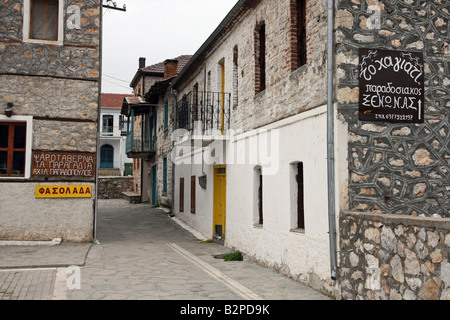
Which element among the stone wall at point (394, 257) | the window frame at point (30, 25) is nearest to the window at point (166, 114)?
the window frame at point (30, 25)

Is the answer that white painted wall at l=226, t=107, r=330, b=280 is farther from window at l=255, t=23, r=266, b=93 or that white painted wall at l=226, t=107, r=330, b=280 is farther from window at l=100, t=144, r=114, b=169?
window at l=100, t=144, r=114, b=169

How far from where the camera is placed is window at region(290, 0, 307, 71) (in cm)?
870

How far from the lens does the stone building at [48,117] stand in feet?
36.9

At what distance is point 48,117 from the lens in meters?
11.5

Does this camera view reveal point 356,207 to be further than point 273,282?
No

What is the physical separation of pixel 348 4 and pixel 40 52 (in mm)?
7680

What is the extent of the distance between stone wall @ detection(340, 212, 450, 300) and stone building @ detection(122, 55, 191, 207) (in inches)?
562

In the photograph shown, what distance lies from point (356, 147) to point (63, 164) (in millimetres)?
7347

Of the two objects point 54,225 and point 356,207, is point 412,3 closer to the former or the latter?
point 356,207

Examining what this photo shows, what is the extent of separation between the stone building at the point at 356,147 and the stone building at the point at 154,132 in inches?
451

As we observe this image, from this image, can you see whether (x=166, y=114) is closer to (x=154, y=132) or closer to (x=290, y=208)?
(x=154, y=132)

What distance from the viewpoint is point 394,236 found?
537 centimetres

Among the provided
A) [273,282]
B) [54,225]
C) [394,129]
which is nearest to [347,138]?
[394,129]

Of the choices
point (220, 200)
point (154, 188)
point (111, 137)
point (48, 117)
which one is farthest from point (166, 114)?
point (111, 137)
